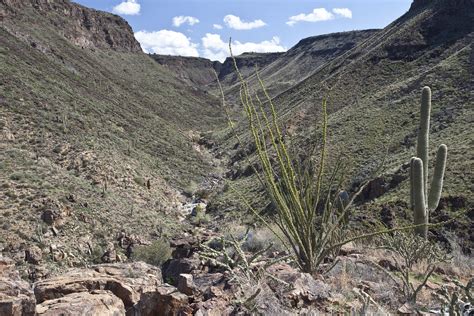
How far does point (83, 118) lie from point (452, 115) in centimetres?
2226

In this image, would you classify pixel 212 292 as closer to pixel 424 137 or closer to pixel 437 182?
pixel 437 182

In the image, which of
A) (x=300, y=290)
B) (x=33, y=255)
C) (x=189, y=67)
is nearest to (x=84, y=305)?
(x=300, y=290)

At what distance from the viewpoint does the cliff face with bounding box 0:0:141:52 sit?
4639cm

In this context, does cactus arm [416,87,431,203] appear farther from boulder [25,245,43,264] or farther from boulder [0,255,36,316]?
boulder [25,245,43,264]

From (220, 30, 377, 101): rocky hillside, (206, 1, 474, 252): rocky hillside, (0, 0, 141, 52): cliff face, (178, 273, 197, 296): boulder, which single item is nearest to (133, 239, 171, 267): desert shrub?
(206, 1, 474, 252): rocky hillside

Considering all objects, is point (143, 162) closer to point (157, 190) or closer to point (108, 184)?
point (157, 190)

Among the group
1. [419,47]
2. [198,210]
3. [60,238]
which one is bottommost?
[198,210]

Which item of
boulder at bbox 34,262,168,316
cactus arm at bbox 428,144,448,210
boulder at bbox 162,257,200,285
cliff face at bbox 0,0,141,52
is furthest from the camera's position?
cliff face at bbox 0,0,141,52

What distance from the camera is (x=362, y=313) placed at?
3455 millimetres

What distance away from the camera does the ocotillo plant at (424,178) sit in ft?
27.4

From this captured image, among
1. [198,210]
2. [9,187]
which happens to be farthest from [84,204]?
[198,210]

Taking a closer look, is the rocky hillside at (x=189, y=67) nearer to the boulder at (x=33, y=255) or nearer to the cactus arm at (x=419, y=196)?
the boulder at (x=33, y=255)

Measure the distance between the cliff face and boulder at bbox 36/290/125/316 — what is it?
44056 mm

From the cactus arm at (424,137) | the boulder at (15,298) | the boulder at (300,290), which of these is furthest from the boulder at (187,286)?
the cactus arm at (424,137)
